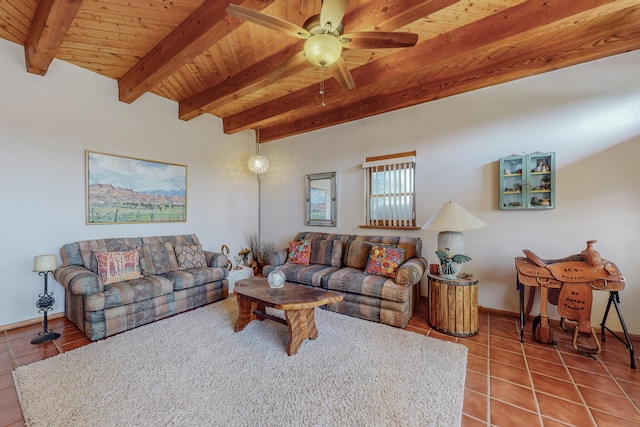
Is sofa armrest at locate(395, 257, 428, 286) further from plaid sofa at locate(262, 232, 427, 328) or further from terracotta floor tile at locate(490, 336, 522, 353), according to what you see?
terracotta floor tile at locate(490, 336, 522, 353)

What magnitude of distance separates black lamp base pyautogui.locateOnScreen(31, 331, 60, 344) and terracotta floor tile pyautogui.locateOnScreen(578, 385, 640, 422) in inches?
172

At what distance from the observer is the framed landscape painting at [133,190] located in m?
3.25

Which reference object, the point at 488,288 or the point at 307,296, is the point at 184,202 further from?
the point at 488,288

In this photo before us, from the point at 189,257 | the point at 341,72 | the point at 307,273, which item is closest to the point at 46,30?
the point at 341,72

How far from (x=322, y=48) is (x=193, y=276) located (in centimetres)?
292

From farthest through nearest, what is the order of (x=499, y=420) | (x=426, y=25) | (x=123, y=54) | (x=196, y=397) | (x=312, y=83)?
(x=312, y=83)
(x=123, y=54)
(x=426, y=25)
(x=196, y=397)
(x=499, y=420)

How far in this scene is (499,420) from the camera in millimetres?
1530

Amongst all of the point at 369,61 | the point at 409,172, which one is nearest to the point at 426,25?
the point at 369,61

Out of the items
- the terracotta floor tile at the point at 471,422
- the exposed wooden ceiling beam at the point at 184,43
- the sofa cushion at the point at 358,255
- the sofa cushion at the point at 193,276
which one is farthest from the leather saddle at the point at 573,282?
the sofa cushion at the point at 193,276

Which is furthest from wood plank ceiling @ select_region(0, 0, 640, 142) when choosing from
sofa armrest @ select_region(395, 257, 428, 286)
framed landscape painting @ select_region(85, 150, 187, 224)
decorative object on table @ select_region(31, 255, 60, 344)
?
sofa armrest @ select_region(395, 257, 428, 286)

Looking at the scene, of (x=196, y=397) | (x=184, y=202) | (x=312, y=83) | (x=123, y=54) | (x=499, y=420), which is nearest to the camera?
(x=499, y=420)

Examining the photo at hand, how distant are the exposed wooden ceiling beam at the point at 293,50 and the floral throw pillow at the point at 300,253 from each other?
7.37 feet

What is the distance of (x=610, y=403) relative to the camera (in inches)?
65.5

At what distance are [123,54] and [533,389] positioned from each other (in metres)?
4.90
